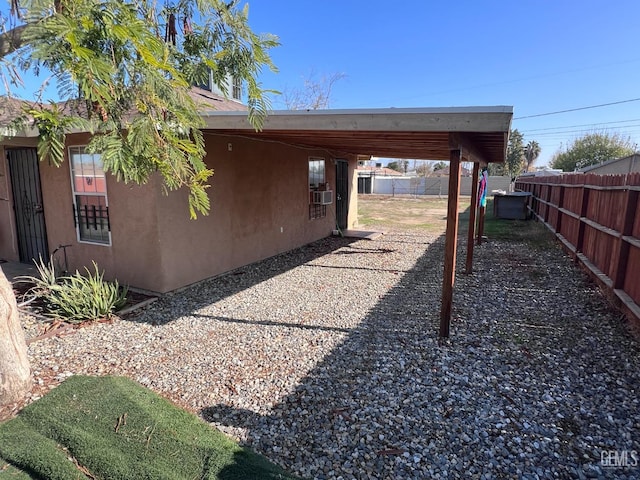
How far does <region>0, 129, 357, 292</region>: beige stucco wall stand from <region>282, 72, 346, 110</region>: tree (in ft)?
57.7

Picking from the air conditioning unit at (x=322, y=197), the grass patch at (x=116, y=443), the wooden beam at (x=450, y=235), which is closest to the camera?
the grass patch at (x=116, y=443)

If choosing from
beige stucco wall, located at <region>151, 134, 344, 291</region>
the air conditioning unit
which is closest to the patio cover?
beige stucco wall, located at <region>151, 134, 344, 291</region>

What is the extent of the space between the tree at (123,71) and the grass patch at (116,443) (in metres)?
0.52

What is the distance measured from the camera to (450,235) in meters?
4.08

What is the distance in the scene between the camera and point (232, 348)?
391 cm

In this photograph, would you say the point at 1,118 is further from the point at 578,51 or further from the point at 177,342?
the point at 578,51

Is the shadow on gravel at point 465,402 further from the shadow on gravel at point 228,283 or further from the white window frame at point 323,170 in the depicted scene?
the white window frame at point 323,170

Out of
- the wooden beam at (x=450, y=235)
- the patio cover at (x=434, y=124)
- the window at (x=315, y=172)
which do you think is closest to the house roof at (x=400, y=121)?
the patio cover at (x=434, y=124)

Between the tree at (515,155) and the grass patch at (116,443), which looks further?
the tree at (515,155)

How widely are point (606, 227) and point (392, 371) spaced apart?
4.78 meters

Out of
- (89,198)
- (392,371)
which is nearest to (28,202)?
(89,198)

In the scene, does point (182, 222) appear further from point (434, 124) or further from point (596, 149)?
point (596, 149)

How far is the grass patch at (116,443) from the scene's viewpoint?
219cm

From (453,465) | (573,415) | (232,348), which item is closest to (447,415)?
(453,465)
